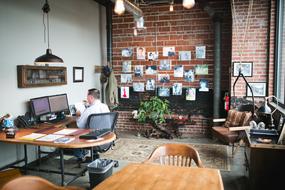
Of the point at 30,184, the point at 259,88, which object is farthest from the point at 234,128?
the point at 30,184

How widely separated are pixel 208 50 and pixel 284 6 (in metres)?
1.87

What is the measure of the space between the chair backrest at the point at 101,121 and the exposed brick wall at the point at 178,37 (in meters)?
2.84

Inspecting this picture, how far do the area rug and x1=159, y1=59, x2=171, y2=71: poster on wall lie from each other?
1.79 metres

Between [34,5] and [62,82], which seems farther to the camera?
[62,82]

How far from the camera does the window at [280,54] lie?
4.80 meters

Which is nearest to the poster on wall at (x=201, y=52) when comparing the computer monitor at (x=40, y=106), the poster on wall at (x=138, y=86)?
the poster on wall at (x=138, y=86)

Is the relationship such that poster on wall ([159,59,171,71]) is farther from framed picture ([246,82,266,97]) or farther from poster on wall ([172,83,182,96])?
framed picture ([246,82,266,97])

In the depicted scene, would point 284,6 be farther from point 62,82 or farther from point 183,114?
point 62,82

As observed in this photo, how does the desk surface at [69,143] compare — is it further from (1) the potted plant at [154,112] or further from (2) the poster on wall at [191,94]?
(2) the poster on wall at [191,94]

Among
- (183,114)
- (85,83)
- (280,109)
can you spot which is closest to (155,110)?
(183,114)

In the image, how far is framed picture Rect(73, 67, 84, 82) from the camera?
5545 millimetres

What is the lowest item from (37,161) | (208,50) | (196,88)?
(37,161)

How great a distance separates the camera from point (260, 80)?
5.44 m

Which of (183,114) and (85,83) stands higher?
(85,83)
